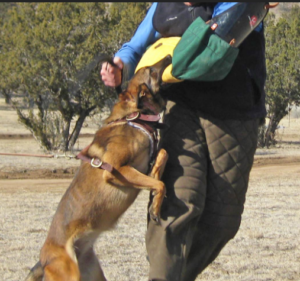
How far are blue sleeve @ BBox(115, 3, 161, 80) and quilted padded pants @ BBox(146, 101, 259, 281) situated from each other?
12.2 inches

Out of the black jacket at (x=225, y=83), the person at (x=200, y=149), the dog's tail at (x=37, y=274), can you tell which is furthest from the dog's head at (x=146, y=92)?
the dog's tail at (x=37, y=274)

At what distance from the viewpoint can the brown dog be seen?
3.10 metres

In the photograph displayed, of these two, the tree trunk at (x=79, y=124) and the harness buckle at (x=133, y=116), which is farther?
the tree trunk at (x=79, y=124)

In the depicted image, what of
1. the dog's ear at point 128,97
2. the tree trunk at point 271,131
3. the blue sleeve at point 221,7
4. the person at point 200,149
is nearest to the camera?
the blue sleeve at point 221,7

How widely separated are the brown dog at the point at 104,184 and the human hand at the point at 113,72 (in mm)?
200

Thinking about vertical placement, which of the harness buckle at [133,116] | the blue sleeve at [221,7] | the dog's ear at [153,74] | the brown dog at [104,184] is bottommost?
the brown dog at [104,184]

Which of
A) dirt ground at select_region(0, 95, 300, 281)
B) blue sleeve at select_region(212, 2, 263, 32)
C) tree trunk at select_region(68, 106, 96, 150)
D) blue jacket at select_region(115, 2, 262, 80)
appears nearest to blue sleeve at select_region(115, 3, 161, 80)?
blue jacket at select_region(115, 2, 262, 80)

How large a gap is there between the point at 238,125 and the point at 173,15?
0.67m

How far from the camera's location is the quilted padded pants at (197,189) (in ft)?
9.45

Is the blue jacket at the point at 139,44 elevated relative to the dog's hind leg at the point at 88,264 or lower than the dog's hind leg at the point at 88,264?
elevated

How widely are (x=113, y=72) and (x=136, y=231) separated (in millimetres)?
3236

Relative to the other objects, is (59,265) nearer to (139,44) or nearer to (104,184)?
(104,184)

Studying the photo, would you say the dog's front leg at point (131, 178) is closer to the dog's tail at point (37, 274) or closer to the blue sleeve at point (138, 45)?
the blue sleeve at point (138, 45)

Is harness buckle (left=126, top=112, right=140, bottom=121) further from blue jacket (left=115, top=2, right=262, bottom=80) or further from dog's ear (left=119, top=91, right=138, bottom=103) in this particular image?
→ blue jacket (left=115, top=2, right=262, bottom=80)
